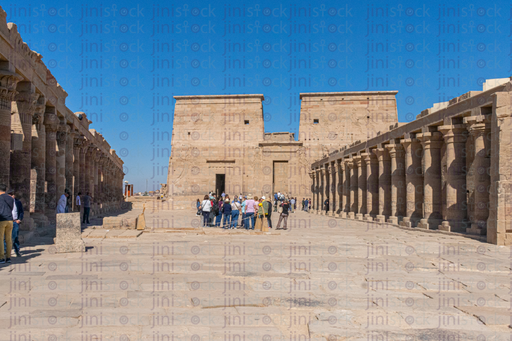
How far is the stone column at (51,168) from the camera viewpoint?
14852 millimetres

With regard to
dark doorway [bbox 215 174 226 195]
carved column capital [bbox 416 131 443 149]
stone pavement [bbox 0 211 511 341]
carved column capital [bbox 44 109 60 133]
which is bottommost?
stone pavement [bbox 0 211 511 341]

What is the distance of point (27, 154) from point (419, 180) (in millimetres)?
13259

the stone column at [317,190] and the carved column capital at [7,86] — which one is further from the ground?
the carved column capital at [7,86]

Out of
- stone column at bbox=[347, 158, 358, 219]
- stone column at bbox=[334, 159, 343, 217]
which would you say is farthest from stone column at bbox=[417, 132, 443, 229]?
stone column at bbox=[334, 159, 343, 217]

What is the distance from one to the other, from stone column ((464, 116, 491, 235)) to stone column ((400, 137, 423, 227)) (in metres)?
3.68

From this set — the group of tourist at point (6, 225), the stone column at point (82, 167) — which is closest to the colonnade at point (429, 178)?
the group of tourist at point (6, 225)

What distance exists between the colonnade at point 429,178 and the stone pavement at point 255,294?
11.5 feet

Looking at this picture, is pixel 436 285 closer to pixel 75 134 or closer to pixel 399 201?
pixel 399 201

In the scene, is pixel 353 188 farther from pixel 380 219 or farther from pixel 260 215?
pixel 260 215

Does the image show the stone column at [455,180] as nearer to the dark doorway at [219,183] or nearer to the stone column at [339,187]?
the stone column at [339,187]

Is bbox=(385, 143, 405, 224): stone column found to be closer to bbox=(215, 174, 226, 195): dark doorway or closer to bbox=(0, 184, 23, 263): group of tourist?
bbox=(0, 184, 23, 263): group of tourist

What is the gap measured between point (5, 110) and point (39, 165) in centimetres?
385

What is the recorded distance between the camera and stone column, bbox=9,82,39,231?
11664 mm

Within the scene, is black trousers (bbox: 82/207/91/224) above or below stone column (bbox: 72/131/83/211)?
below
